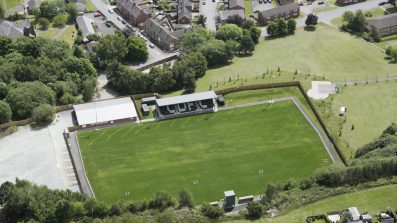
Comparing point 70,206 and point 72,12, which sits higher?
point 72,12

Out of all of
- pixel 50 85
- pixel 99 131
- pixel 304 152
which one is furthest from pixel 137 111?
pixel 304 152

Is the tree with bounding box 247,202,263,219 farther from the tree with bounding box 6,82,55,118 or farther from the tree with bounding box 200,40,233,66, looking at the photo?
the tree with bounding box 200,40,233,66

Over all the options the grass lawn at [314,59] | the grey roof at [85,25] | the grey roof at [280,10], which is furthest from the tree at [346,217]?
the grey roof at [85,25]

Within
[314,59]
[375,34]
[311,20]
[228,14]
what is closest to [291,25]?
[311,20]

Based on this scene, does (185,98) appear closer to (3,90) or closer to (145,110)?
(145,110)

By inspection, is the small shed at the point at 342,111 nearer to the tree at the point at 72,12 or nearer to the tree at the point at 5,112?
the tree at the point at 5,112

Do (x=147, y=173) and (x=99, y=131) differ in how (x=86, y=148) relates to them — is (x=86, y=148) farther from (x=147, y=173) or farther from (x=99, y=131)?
(x=147, y=173)

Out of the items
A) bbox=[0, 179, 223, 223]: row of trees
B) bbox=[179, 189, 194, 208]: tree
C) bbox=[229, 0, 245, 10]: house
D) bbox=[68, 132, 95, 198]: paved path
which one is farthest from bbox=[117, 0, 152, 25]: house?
bbox=[179, 189, 194, 208]: tree
